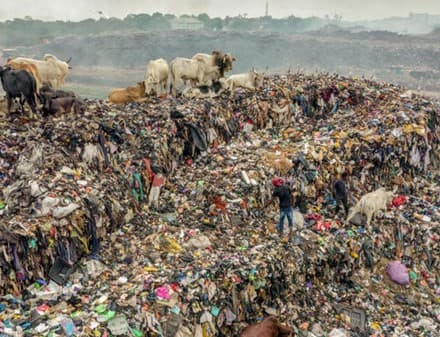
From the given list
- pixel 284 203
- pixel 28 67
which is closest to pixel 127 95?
pixel 28 67

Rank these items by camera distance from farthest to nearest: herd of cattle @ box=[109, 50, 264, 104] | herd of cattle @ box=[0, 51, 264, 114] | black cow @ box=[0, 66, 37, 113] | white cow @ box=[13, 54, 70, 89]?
herd of cattle @ box=[109, 50, 264, 104], white cow @ box=[13, 54, 70, 89], herd of cattle @ box=[0, 51, 264, 114], black cow @ box=[0, 66, 37, 113]

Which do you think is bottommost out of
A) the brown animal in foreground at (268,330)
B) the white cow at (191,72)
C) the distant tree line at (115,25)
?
the brown animal in foreground at (268,330)

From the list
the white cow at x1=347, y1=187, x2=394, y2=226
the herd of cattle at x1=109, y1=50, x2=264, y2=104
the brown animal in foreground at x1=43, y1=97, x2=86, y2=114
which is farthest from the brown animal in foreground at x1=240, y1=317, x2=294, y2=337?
the herd of cattle at x1=109, y1=50, x2=264, y2=104

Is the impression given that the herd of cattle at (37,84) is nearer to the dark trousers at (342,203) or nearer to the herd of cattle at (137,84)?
the herd of cattle at (137,84)

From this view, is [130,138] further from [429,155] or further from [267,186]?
[429,155]

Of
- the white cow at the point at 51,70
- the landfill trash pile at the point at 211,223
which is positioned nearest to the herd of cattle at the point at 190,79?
the landfill trash pile at the point at 211,223

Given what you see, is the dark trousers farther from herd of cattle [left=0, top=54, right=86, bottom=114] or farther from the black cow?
the black cow

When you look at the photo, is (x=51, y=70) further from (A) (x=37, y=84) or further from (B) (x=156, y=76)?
(B) (x=156, y=76)
